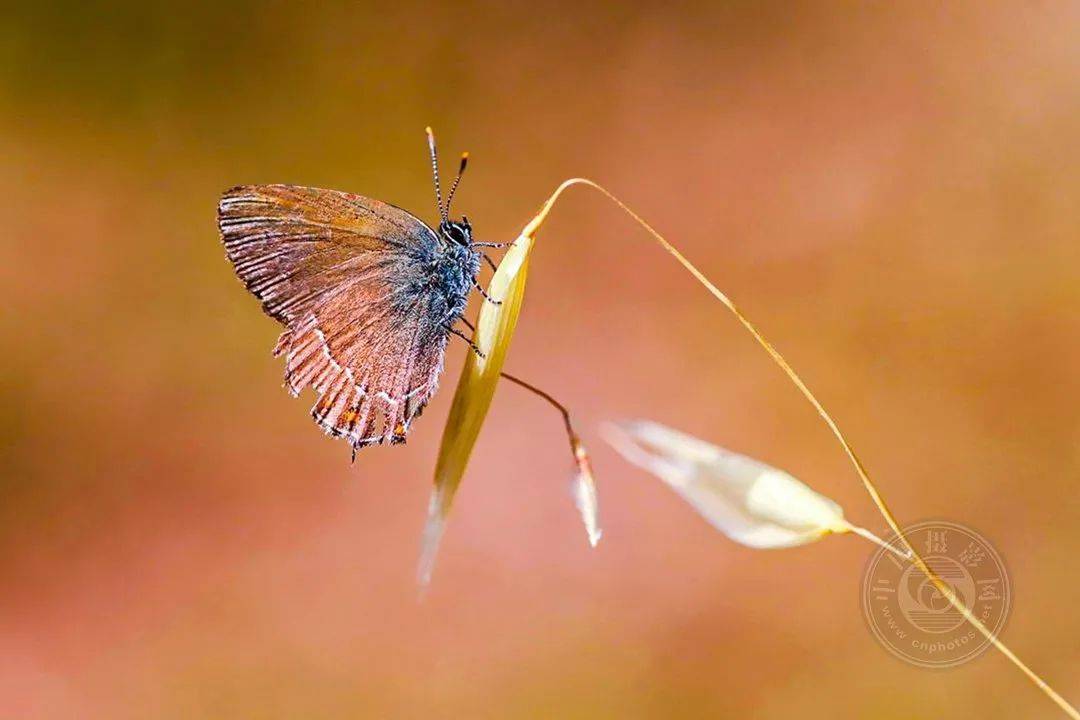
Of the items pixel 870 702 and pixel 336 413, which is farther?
pixel 870 702

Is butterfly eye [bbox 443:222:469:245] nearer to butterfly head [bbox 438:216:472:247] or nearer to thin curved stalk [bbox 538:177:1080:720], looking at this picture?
butterfly head [bbox 438:216:472:247]

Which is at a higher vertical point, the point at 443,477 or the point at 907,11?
the point at 907,11

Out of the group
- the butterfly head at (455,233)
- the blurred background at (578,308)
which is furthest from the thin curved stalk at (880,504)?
the blurred background at (578,308)

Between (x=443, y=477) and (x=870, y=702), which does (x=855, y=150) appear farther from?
(x=443, y=477)

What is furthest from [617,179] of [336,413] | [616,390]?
[336,413]

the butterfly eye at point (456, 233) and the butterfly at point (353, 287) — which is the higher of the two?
the butterfly eye at point (456, 233)

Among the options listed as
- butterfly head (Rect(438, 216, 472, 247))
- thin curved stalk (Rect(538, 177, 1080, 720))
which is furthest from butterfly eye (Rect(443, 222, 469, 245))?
thin curved stalk (Rect(538, 177, 1080, 720))

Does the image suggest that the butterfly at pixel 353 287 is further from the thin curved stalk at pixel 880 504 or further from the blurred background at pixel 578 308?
the blurred background at pixel 578 308
